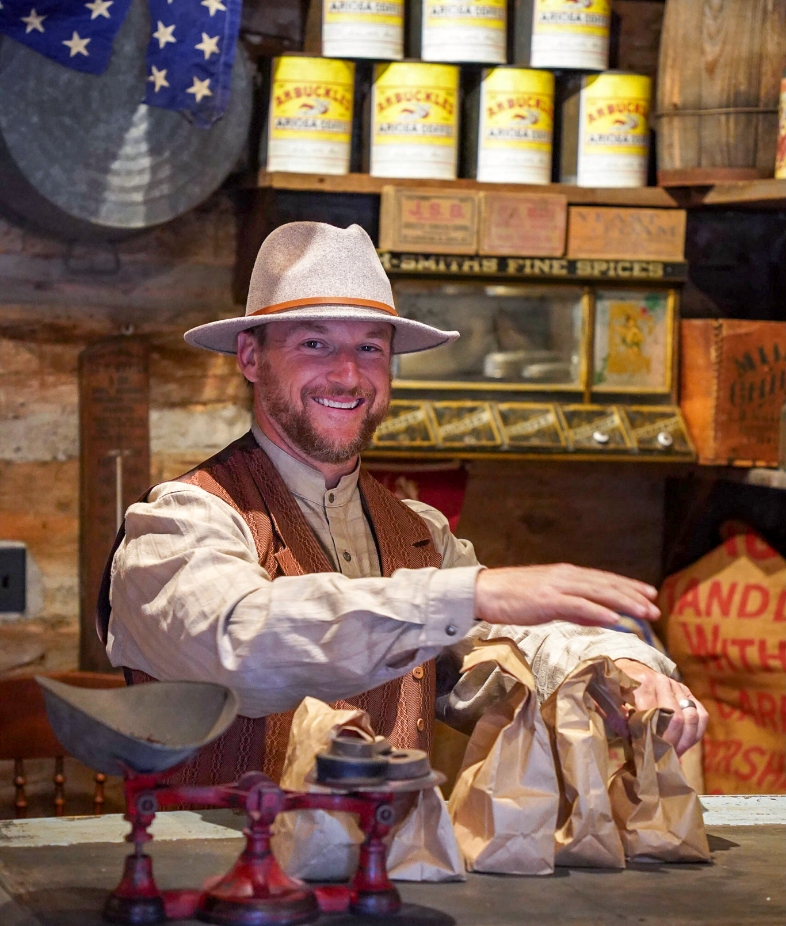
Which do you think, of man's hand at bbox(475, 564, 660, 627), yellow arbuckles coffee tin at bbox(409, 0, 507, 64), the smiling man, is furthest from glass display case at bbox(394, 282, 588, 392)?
man's hand at bbox(475, 564, 660, 627)

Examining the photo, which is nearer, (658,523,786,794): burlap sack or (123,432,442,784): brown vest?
(123,432,442,784): brown vest

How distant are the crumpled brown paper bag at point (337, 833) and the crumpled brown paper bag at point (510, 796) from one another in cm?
6

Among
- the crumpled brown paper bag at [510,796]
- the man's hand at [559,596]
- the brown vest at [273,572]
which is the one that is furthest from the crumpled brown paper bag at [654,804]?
the brown vest at [273,572]

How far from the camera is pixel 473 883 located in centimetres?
166

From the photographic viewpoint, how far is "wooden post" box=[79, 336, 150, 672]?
12.2 feet

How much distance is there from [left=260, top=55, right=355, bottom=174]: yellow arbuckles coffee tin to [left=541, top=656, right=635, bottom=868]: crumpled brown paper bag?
7.03 ft

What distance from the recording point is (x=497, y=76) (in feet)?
12.0

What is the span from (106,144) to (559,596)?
2.22m

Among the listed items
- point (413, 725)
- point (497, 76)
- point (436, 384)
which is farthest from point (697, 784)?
point (497, 76)

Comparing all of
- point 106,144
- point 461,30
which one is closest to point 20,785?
point 106,144

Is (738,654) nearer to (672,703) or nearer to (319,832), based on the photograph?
(672,703)

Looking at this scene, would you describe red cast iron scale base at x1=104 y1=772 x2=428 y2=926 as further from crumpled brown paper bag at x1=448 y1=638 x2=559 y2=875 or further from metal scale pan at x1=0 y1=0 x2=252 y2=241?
metal scale pan at x1=0 y1=0 x2=252 y2=241

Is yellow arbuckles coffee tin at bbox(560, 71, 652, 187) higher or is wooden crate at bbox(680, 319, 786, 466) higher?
yellow arbuckles coffee tin at bbox(560, 71, 652, 187)

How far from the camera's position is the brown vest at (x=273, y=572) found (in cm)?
207
